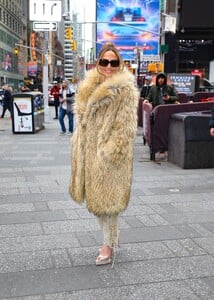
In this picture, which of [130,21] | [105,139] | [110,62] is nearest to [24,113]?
[110,62]

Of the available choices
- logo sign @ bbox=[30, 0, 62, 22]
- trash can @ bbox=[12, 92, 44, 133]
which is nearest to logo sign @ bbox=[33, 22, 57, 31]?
logo sign @ bbox=[30, 0, 62, 22]

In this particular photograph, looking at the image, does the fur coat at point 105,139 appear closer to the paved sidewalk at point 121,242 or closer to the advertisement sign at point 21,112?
the paved sidewalk at point 121,242

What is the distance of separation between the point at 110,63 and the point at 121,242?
5.95 ft

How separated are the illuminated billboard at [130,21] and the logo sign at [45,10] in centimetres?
3258

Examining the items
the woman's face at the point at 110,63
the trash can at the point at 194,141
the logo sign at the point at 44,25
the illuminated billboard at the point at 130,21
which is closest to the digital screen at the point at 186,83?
the logo sign at the point at 44,25

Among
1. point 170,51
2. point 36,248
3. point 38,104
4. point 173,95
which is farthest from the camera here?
point 170,51

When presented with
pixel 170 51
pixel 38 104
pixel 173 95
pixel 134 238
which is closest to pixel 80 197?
pixel 134 238

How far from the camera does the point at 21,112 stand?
1512cm

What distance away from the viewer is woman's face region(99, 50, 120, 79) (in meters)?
4.05

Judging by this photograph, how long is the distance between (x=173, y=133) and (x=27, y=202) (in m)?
3.88

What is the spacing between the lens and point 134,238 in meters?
4.92

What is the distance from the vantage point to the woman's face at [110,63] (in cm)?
405

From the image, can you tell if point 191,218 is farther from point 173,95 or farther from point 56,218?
point 173,95

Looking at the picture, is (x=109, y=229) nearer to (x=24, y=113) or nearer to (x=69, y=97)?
(x=24, y=113)
